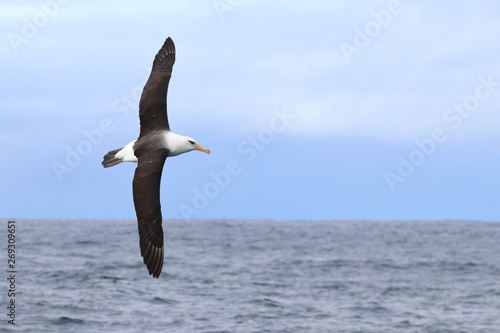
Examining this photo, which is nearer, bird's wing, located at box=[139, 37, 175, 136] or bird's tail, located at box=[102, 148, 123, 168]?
bird's wing, located at box=[139, 37, 175, 136]

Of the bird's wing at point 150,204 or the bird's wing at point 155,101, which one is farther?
the bird's wing at point 155,101

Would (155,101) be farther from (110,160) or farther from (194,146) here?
(110,160)

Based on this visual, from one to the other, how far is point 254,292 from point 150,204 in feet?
84.7

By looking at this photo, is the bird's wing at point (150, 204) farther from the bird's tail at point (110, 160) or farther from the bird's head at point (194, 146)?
the bird's tail at point (110, 160)

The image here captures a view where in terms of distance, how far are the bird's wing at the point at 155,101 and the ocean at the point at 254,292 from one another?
16.5 meters

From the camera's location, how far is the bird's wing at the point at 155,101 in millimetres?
11711

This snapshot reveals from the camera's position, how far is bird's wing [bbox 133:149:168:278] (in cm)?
1098

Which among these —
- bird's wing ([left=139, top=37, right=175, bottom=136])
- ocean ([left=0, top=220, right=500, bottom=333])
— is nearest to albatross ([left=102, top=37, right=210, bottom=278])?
bird's wing ([left=139, top=37, right=175, bottom=136])

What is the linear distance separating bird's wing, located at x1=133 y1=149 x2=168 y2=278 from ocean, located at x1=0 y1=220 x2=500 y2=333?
649 inches

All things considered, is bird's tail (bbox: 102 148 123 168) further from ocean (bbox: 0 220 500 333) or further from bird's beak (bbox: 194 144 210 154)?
ocean (bbox: 0 220 500 333)

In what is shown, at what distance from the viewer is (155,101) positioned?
1179 cm

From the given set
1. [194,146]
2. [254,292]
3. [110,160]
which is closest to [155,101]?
[194,146]

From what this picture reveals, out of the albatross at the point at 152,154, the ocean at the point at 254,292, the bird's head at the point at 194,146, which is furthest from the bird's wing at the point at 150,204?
the ocean at the point at 254,292

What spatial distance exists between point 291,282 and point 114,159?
2885cm
